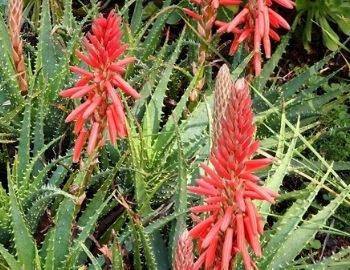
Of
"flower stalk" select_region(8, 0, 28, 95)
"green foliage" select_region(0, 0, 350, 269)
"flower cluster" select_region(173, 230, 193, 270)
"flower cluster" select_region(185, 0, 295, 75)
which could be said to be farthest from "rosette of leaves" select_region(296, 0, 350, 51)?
"flower cluster" select_region(173, 230, 193, 270)

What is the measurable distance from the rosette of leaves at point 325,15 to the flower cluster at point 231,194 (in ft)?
5.43

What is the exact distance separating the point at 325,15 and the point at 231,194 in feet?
6.10

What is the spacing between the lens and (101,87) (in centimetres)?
190

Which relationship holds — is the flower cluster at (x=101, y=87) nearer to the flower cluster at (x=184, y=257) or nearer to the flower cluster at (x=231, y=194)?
the flower cluster at (x=231, y=194)

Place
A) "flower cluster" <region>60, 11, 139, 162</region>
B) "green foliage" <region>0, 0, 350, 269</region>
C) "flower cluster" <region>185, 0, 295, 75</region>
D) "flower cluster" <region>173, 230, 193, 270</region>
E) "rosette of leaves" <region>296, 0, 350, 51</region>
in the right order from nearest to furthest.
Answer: "flower cluster" <region>173, 230, 193, 270</region> < "flower cluster" <region>60, 11, 139, 162</region> < "green foliage" <region>0, 0, 350, 269</region> < "flower cluster" <region>185, 0, 295, 75</region> < "rosette of leaves" <region>296, 0, 350, 51</region>

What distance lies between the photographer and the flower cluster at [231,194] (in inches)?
59.8

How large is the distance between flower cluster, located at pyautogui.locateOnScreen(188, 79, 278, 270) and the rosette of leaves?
65.1 inches

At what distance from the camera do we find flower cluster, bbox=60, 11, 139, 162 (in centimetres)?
183

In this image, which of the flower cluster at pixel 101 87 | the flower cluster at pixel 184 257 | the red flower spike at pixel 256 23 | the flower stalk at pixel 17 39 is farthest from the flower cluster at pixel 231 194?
the flower stalk at pixel 17 39

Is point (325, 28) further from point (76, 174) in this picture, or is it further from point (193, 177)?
A: point (76, 174)

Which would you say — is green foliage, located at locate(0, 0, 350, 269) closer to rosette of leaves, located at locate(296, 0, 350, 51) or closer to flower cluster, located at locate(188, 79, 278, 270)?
rosette of leaves, located at locate(296, 0, 350, 51)

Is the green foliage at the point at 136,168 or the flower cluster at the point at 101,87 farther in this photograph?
the green foliage at the point at 136,168

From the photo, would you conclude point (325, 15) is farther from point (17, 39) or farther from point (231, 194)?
point (231, 194)

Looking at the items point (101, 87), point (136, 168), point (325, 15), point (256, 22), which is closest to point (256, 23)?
point (256, 22)
